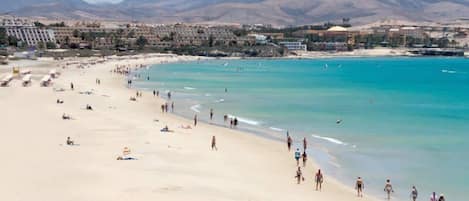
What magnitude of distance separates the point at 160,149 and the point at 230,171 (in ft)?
12.9

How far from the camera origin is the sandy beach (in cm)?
1822

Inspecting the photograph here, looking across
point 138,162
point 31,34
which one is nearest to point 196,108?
point 138,162

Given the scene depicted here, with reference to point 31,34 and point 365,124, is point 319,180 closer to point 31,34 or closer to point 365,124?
point 365,124

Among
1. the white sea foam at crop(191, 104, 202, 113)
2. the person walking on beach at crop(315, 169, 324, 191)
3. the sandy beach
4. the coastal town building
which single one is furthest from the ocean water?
the coastal town building

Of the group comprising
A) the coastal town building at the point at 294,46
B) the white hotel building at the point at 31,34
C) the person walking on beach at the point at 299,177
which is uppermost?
the person walking on beach at the point at 299,177

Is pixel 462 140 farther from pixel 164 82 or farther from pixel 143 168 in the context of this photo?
pixel 164 82

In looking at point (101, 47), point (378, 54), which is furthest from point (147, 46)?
point (378, 54)

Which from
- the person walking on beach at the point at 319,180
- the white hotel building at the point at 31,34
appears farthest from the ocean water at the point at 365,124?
the white hotel building at the point at 31,34

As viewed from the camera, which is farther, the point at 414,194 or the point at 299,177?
the point at 299,177

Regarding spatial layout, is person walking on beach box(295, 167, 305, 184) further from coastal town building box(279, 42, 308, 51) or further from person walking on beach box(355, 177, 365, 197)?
coastal town building box(279, 42, 308, 51)

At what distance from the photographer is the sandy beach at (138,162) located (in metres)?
18.2

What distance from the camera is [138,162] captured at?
2219 centimetres

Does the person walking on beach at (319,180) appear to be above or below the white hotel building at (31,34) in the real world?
above

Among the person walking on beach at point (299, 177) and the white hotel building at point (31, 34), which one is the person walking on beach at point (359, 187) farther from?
the white hotel building at point (31, 34)
